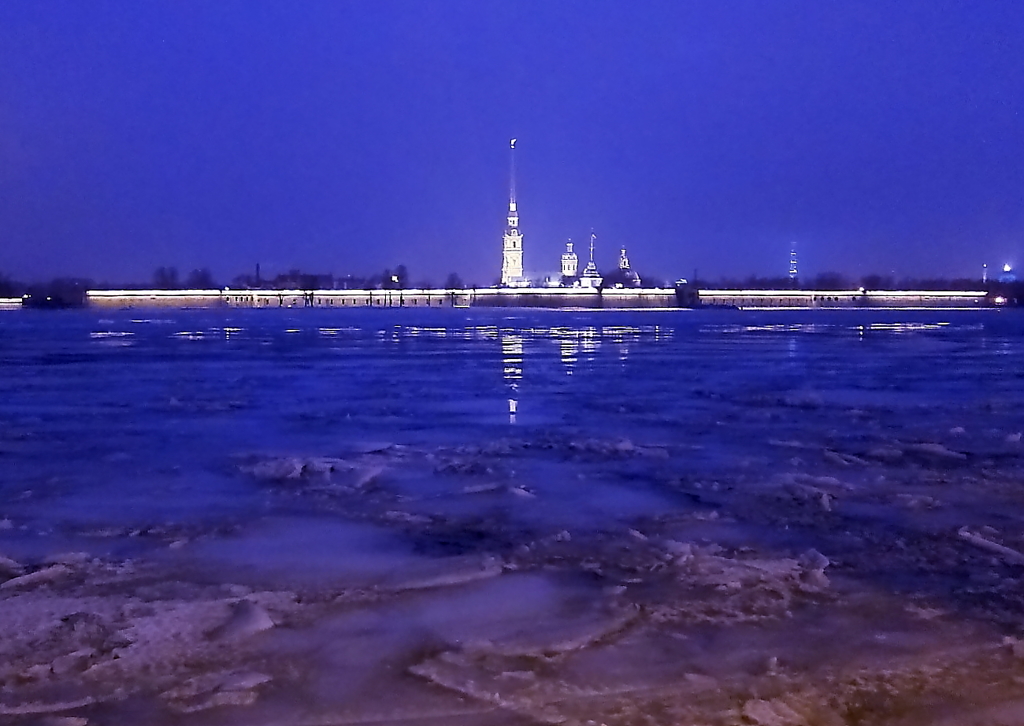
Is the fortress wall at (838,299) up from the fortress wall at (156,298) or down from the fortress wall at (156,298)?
down

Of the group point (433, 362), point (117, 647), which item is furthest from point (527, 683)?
point (433, 362)

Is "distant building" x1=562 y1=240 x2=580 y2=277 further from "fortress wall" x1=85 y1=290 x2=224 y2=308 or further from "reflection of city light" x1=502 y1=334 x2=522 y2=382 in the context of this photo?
"reflection of city light" x1=502 y1=334 x2=522 y2=382

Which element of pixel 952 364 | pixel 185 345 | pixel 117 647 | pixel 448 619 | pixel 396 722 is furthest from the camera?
pixel 185 345

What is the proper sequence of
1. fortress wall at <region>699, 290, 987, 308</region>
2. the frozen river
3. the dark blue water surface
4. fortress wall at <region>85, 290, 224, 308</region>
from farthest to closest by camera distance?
fortress wall at <region>699, 290, 987, 308</region> < fortress wall at <region>85, 290, 224, 308</region> < the dark blue water surface < the frozen river

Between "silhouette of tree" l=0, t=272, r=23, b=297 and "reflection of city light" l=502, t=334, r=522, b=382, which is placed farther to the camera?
"silhouette of tree" l=0, t=272, r=23, b=297

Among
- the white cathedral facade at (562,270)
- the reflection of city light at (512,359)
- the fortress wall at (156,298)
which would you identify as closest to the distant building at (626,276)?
the white cathedral facade at (562,270)

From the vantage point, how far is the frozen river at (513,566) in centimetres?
338

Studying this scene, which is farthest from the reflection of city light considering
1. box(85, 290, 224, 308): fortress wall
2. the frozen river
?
box(85, 290, 224, 308): fortress wall

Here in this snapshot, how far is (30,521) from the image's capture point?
19.1 feet

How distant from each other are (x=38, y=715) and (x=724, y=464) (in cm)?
575

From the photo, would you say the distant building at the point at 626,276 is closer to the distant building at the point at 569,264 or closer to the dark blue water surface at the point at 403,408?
the distant building at the point at 569,264

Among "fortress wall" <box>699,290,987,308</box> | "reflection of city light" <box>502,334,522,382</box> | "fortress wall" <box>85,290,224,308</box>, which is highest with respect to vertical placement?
"fortress wall" <box>85,290,224,308</box>

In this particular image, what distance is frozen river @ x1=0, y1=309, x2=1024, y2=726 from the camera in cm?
338

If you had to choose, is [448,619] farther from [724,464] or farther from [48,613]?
[724,464]
